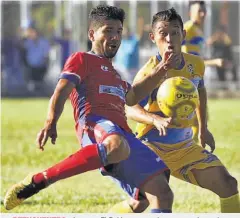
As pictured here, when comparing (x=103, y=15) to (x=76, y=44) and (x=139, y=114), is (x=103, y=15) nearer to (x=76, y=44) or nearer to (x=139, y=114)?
(x=139, y=114)

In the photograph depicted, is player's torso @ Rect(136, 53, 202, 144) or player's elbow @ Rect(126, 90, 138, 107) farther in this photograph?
player's torso @ Rect(136, 53, 202, 144)

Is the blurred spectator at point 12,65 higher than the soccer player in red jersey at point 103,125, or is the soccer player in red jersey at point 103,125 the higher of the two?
the soccer player in red jersey at point 103,125

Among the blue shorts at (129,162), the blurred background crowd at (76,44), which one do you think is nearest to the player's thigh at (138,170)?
the blue shorts at (129,162)

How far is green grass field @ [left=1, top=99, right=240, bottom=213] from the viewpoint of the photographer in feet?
30.9

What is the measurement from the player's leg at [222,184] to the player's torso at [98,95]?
0.97 metres

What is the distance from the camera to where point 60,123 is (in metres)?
20.6

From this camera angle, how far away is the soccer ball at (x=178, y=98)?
6840 mm

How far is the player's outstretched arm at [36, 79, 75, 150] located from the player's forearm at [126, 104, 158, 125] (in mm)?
847

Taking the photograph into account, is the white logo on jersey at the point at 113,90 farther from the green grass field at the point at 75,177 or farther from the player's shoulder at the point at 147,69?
the green grass field at the point at 75,177

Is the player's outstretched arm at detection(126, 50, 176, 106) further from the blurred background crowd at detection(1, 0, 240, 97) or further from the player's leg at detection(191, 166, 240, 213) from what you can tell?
the blurred background crowd at detection(1, 0, 240, 97)

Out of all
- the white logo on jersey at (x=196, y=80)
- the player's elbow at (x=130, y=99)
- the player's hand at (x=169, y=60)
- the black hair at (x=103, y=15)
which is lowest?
the player's elbow at (x=130, y=99)

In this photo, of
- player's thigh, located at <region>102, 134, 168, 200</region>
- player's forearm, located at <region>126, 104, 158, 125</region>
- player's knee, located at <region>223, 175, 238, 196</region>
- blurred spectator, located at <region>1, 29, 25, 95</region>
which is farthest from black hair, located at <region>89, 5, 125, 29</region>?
blurred spectator, located at <region>1, 29, 25, 95</region>

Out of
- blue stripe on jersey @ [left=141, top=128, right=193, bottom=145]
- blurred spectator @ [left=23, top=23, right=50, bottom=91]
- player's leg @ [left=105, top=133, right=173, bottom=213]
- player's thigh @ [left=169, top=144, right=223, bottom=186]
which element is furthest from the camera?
blurred spectator @ [left=23, top=23, right=50, bottom=91]

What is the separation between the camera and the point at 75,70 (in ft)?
22.1
